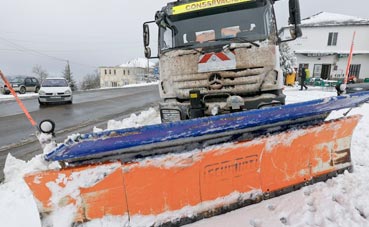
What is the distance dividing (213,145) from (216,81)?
1.82m

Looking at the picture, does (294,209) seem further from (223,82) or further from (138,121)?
(138,121)

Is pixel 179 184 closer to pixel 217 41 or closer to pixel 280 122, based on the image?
pixel 280 122

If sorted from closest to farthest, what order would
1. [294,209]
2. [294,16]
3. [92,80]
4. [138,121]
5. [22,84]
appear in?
1. [294,209]
2. [294,16]
3. [138,121]
4. [22,84]
5. [92,80]

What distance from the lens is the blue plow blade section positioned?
1.87 meters

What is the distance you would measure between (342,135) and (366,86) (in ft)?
29.6

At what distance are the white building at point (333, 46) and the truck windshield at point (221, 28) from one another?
90.8 ft

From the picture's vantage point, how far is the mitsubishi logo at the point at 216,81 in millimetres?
4102

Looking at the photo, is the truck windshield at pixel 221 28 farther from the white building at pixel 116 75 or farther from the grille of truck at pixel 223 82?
the white building at pixel 116 75

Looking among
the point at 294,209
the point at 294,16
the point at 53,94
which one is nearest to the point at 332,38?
the point at 53,94

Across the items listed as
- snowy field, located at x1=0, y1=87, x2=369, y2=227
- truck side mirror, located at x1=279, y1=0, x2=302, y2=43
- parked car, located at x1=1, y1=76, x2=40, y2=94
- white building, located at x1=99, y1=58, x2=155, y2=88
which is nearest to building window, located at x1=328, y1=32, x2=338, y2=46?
truck side mirror, located at x1=279, y1=0, x2=302, y2=43

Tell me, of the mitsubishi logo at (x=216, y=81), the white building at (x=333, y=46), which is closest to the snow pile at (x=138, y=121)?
the mitsubishi logo at (x=216, y=81)

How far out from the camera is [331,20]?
29.8m

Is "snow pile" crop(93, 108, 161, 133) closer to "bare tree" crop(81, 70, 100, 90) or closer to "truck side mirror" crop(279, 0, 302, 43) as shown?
"truck side mirror" crop(279, 0, 302, 43)

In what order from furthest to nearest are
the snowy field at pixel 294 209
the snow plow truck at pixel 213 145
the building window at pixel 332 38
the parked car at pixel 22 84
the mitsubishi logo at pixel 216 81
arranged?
1. the building window at pixel 332 38
2. the parked car at pixel 22 84
3. the mitsubishi logo at pixel 216 81
4. the snowy field at pixel 294 209
5. the snow plow truck at pixel 213 145
